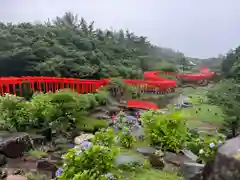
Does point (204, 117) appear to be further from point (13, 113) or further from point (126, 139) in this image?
point (13, 113)

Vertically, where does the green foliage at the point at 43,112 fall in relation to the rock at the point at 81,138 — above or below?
above

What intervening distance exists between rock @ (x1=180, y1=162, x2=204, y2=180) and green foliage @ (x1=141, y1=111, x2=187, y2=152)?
37.7 inches

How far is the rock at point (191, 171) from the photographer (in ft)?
11.7

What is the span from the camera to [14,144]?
5.48 m

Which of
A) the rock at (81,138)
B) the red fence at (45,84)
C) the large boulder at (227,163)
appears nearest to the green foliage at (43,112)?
the rock at (81,138)

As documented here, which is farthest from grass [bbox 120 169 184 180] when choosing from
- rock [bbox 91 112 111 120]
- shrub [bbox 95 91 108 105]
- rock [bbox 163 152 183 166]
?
shrub [bbox 95 91 108 105]

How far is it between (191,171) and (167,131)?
1268mm

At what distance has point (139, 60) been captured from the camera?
22922mm

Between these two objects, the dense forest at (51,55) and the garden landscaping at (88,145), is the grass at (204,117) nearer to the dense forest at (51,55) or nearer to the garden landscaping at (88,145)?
the garden landscaping at (88,145)

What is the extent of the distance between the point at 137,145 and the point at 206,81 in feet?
65.2

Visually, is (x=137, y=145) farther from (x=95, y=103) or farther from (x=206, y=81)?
(x=206, y=81)

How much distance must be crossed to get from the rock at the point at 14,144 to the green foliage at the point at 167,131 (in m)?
2.47

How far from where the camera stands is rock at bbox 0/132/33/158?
5332 mm

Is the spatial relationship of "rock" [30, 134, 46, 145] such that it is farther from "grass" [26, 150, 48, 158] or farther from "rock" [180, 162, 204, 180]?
"rock" [180, 162, 204, 180]
